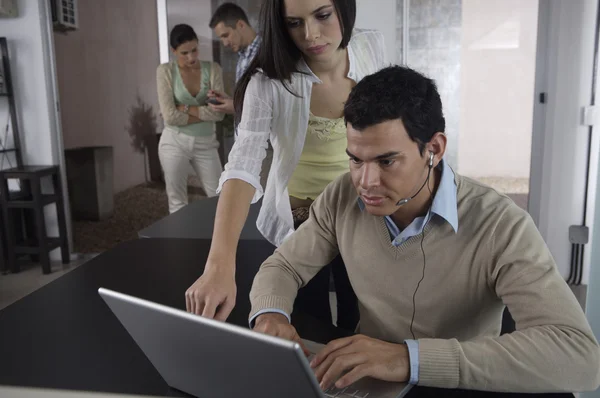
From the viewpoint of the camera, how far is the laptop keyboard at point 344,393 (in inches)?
31.3

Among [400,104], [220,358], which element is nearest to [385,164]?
[400,104]

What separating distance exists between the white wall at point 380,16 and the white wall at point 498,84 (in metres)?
0.42

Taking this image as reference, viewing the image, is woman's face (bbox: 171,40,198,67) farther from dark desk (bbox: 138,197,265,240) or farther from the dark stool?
dark desk (bbox: 138,197,265,240)

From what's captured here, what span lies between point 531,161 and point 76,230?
129 inches

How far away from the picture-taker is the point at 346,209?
4.00ft

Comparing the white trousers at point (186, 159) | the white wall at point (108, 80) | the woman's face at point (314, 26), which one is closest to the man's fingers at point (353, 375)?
the woman's face at point (314, 26)

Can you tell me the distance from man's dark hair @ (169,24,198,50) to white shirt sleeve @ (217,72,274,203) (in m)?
2.42

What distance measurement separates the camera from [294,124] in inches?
55.9

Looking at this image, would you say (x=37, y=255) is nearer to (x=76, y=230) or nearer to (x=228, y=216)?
(x=76, y=230)

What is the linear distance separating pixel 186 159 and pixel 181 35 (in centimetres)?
83

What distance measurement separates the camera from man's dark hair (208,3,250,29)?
3.39m

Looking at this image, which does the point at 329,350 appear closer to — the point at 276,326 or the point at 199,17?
the point at 276,326

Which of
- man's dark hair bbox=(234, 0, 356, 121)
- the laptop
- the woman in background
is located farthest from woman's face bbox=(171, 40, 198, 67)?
the laptop

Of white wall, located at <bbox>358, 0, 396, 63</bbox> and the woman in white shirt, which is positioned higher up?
white wall, located at <bbox>358, 0, 396, 63</bbox>
